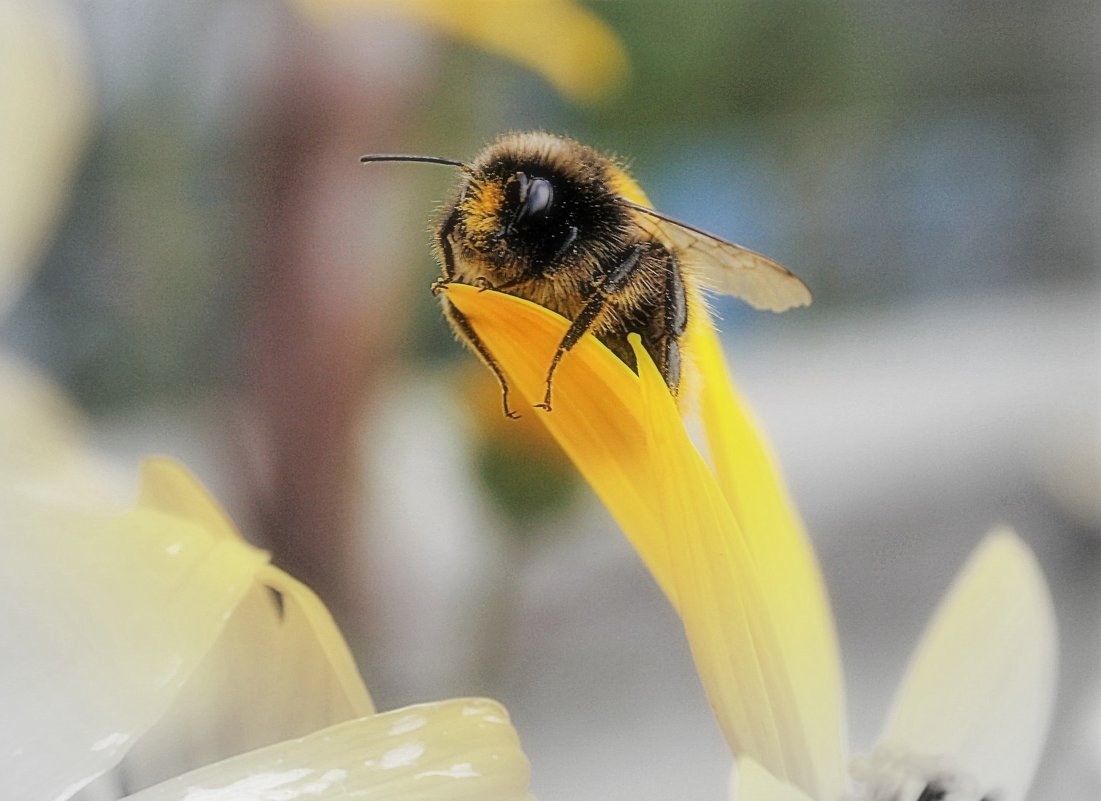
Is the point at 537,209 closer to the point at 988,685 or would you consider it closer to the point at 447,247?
the point at 447,247

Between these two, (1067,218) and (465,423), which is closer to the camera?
(465,423)

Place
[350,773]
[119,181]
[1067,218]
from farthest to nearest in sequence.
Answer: [1067,218] < [119,181] < [350,773]

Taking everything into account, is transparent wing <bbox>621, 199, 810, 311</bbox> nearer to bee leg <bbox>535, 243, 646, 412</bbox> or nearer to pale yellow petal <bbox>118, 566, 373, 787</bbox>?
bee leg <bbox>535, 243, 646, 412</bbox>

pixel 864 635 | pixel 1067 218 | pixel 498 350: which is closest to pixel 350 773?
pixel 498 350

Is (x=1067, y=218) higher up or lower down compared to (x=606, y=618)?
higher up

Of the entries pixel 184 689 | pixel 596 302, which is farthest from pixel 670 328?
pixel 184 689

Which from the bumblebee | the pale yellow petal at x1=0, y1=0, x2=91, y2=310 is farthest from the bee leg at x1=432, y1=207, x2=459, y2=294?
the pale yellow petal at x1=0, y1=0, x2=91, y2=310

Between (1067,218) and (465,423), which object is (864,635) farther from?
(1067,218)
